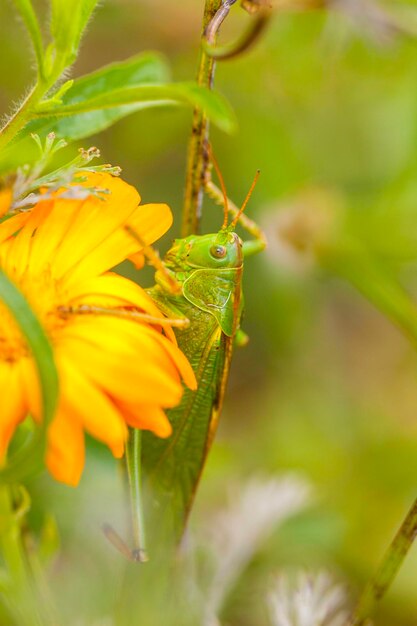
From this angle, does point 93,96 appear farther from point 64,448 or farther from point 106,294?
point 64,448

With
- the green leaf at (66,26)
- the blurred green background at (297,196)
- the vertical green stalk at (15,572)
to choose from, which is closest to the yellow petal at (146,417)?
the vertical green stalk at (15,572)

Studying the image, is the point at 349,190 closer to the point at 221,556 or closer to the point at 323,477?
the point at 323,477

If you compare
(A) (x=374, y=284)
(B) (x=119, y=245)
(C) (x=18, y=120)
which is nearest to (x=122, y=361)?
(B) (x=119, y=245)

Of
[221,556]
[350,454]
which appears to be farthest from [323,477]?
[221,556]

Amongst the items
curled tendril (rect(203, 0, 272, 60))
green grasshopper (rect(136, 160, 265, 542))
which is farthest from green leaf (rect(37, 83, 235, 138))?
green grasshopper (rect(136, 160, 265, 542))

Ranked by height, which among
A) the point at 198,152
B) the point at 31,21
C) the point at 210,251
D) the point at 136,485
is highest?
the point at 31,21

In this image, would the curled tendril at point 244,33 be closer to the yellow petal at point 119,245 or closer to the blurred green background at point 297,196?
the yellow petal at point 119,245
